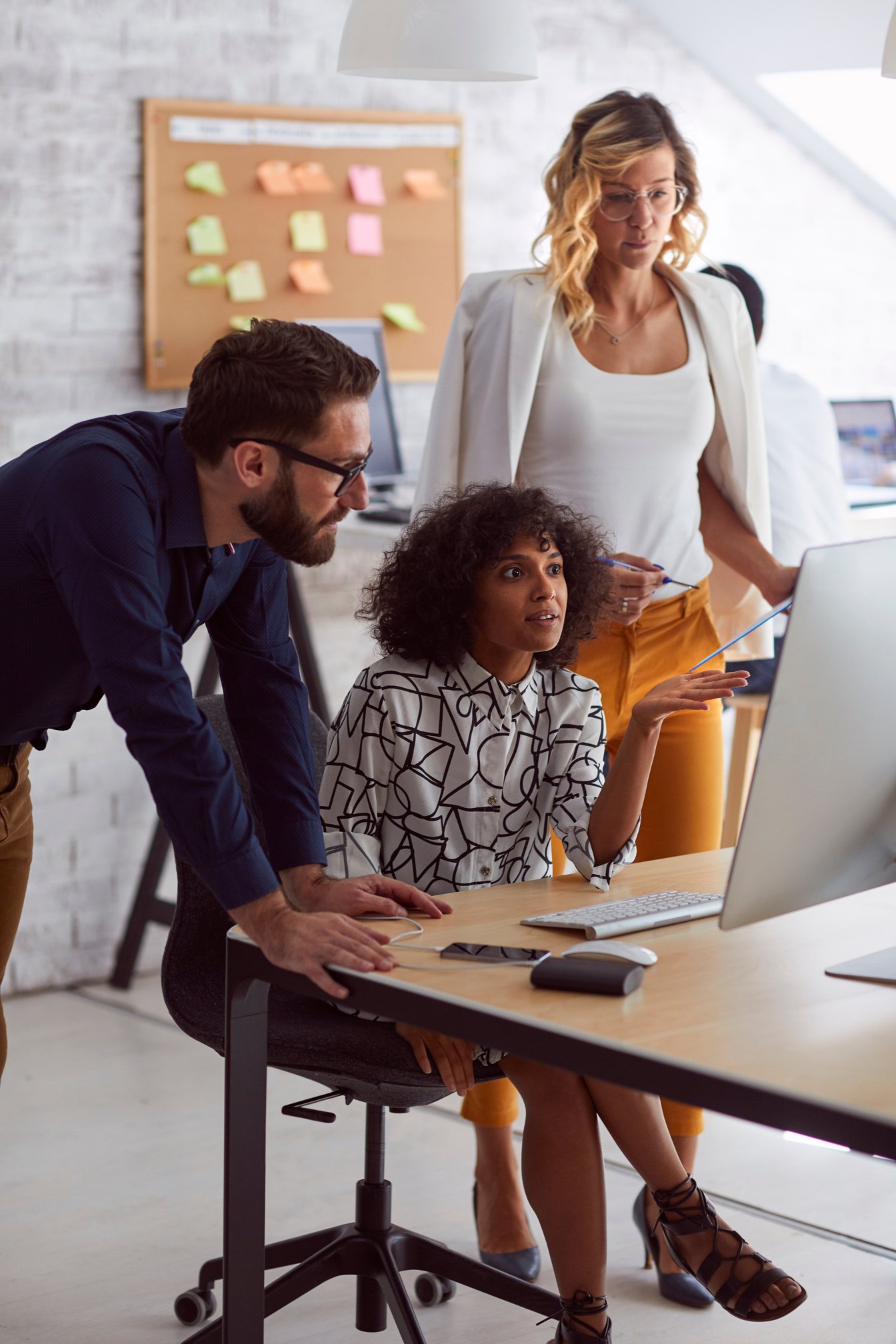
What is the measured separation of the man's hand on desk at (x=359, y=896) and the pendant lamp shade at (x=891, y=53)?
3.94 feet

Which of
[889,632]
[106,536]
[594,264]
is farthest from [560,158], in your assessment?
[889,632]

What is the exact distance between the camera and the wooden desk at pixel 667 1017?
1.17 metres

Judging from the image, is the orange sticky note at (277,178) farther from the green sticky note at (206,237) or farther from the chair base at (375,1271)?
the chair base at (375,1271)

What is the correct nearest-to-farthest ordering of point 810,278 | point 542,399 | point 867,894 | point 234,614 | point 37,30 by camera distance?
1. point 867,894
2. point 234,614
3. point 542,399
4. point 37,30
5. point 810,278

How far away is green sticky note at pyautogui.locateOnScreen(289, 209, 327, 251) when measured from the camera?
3.66m

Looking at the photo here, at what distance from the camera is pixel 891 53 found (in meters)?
2.06

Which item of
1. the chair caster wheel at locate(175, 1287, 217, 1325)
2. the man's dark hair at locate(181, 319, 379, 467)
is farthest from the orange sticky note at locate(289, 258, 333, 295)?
the chair caster wheel at locate(175, 1287, 217, 1325)

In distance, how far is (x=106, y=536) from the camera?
60.6 inches

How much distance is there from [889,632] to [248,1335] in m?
0.94

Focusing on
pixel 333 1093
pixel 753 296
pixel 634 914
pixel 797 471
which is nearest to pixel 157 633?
pixel 634 914

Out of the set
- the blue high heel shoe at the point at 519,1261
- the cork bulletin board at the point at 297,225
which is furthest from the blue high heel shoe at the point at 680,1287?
the cork bulletin board at the point at 297,225

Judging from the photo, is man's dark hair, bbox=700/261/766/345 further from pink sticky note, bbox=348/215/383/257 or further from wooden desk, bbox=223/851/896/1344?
wooden desk, bbox=223/851/896/1344

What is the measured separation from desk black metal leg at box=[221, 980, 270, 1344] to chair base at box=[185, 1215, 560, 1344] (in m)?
0.34

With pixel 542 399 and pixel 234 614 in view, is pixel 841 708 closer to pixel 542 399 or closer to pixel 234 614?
pixel 234 614
